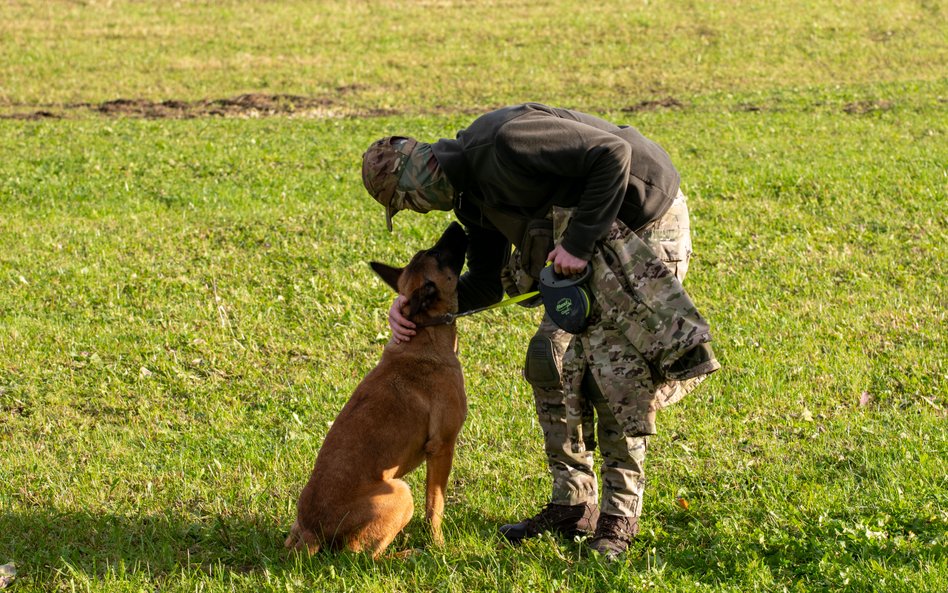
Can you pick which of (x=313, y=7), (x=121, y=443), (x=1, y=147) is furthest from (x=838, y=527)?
(x=313, y=7)

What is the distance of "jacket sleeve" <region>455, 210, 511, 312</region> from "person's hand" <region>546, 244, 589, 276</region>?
0.80 meters

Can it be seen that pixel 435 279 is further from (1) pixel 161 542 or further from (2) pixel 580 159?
(1) pixel 161 542

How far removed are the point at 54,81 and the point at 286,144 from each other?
Answer: 11404 millimetres

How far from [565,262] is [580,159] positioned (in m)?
0.48

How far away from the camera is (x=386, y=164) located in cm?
447

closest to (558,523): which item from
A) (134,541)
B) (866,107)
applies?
(134,541)

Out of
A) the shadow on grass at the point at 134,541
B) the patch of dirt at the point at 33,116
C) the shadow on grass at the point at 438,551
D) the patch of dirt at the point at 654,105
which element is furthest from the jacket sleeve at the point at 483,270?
the patch of dirt at the point at 33,116

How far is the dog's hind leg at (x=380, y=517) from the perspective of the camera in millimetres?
4285

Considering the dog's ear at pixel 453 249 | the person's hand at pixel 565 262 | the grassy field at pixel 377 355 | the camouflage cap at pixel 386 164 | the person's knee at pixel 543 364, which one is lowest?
the grassy field at pixel 377 355

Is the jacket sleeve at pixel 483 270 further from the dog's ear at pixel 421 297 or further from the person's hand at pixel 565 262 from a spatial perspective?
the person's hand at pixel 565 262

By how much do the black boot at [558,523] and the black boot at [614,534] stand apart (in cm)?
23

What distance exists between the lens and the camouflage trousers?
426 centimetres

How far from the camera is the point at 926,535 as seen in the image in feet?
13.6

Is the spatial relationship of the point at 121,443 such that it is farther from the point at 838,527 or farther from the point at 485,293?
the point at 838,527
